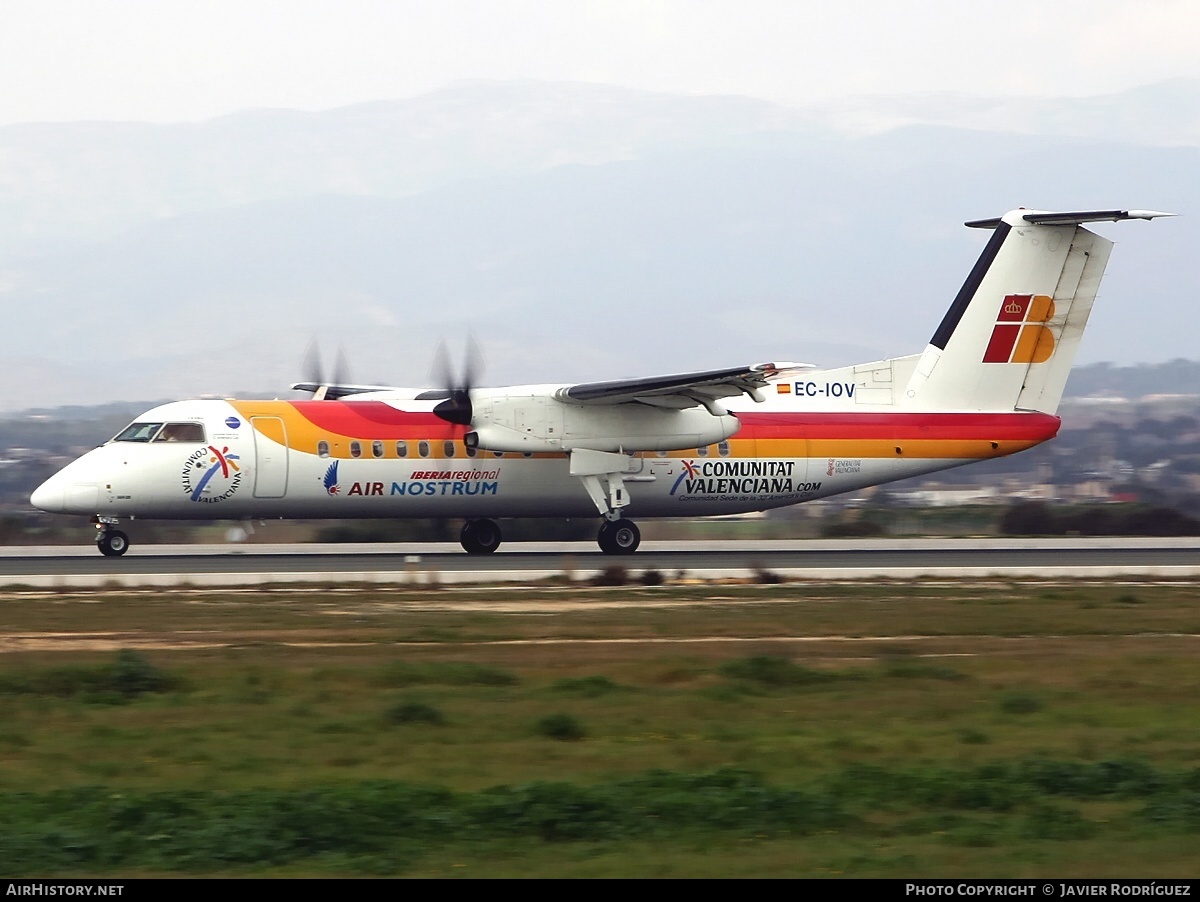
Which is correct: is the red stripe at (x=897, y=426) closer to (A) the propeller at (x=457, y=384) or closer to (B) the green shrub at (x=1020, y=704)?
(A) the propeller at (x=457, y=384)

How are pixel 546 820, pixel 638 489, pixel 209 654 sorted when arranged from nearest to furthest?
1. pixel 546 820
2. pixel 209 654
3. pixel 638 489

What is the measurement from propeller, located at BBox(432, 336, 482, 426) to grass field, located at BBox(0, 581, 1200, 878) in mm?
9086

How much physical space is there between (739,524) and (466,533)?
11.7 metres

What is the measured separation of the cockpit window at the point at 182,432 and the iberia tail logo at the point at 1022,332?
1575cm

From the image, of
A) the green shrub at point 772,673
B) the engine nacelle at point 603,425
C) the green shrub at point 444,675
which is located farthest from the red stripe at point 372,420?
the green shrub at point 772,673

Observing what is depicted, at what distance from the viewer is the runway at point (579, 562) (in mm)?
23281

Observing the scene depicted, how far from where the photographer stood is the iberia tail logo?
29766mm

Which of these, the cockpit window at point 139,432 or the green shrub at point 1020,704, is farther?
the cockpit window at point 139,432

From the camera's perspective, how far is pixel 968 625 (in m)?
17.7

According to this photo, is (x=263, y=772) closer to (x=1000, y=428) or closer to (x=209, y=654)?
(x=209, y=654)

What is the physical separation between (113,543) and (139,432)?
249cm

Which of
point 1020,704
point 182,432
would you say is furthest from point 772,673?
point 182,432

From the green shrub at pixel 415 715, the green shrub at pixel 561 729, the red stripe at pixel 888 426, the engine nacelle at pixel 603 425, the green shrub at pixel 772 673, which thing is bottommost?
the green shrub at pixel 415 715
